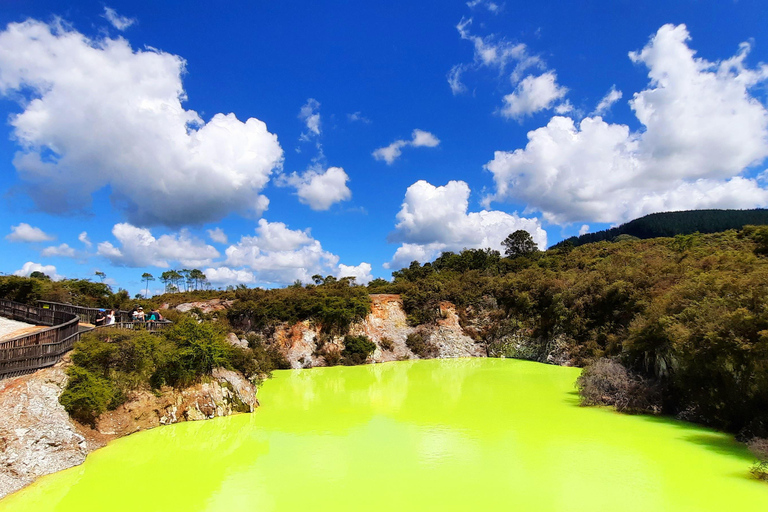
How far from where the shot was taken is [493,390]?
770 inches

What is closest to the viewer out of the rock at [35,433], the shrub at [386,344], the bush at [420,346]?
the rock at [35,433]

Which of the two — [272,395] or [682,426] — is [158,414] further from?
[682,426]

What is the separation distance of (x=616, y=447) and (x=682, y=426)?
3.79 meters

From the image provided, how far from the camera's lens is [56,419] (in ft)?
34.2

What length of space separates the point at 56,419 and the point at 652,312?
66.8ft

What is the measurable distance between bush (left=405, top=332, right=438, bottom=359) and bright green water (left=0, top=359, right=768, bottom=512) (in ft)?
58.6

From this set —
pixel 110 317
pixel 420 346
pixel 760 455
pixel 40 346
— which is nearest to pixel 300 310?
pixel 420 346

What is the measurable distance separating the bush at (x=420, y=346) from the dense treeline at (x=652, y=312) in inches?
86.7

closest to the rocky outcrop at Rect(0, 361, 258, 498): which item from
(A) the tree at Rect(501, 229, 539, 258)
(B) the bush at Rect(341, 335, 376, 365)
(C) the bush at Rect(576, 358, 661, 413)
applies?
(C) the bush at Rect(576, 358, 661, 413)

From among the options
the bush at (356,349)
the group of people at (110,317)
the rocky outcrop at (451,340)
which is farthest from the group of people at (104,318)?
the rocky outcrop at (451,340)

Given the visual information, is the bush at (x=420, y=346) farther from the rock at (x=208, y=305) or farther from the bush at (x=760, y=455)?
the bush at (x=760, y=455)

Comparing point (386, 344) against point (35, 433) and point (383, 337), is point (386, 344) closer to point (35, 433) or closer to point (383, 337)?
point (383, 337)

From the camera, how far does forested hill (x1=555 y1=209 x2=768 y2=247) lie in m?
84.4

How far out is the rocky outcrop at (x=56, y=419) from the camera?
901cm
